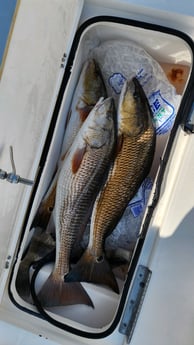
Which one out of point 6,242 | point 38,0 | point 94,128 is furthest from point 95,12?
point 6,242

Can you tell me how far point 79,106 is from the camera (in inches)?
55.2

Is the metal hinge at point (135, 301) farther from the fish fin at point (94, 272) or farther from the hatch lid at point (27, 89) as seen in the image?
the hatch lid at point (27, 89)

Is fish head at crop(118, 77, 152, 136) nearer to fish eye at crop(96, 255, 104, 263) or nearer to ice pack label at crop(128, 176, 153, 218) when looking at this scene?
ice pack label at crop(128, 176, 153, 218)

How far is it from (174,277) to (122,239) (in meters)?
0.31

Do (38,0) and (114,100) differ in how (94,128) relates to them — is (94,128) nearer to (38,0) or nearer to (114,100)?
(114,100)

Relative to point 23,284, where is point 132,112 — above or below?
above

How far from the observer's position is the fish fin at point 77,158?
1312 mm

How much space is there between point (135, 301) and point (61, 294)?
235 mm

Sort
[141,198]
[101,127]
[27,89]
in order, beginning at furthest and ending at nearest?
[141,198] < [101,127] < [27,89]

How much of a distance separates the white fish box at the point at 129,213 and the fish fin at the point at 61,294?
2 centimetres

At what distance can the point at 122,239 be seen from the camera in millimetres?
1431

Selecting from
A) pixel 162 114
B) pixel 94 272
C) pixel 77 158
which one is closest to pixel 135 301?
pixel 94 272

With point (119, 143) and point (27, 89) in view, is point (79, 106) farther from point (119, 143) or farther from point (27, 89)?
point (27, 89)

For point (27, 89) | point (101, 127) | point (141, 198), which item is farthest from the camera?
point (141, 198)
